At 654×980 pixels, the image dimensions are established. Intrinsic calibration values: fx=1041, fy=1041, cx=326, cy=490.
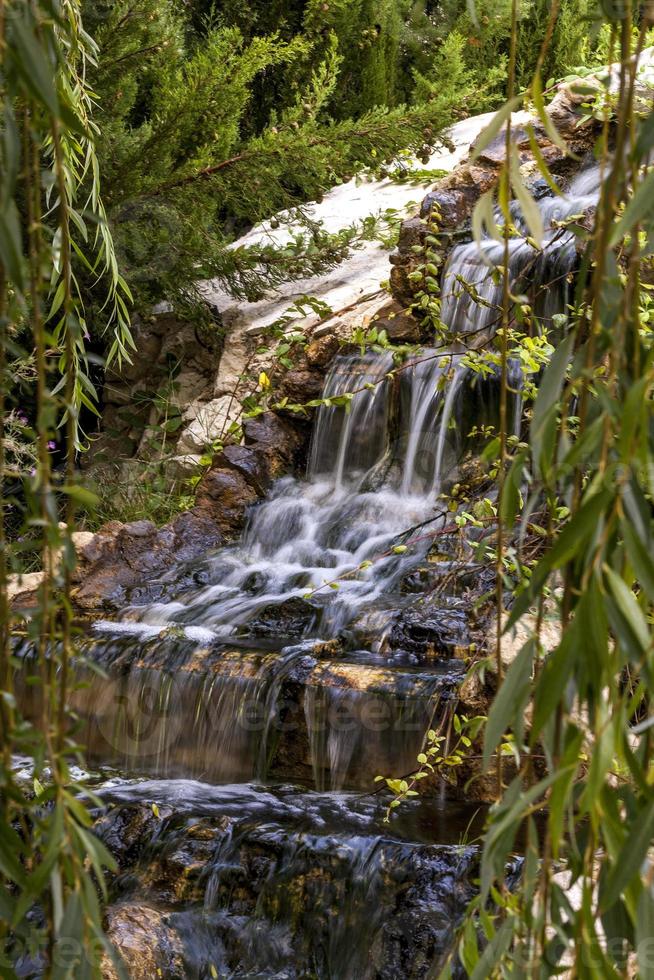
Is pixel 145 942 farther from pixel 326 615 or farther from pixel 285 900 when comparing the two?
pixel 326 615

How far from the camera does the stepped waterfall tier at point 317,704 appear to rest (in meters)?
2.61

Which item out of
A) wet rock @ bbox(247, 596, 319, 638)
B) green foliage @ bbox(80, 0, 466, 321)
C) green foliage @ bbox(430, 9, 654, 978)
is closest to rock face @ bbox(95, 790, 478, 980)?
wet rock @ bbox(247, 596, 319, 638)

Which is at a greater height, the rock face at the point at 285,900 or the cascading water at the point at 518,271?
the cascading water at the point at 518,271

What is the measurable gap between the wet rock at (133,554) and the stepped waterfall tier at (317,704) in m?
0.14

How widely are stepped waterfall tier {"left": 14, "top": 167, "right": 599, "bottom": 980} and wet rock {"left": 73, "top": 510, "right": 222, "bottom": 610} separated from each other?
Answer: 0.45ft

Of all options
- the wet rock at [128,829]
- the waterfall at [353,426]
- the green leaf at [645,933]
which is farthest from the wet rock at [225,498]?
the green leaf at [645,933]

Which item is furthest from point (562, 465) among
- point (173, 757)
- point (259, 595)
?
point (259, 595)

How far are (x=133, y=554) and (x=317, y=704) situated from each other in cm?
203

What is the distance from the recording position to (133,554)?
516 centimetres

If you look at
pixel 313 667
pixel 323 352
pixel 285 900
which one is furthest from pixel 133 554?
pixel 285 900

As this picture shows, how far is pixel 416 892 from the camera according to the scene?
2.56m

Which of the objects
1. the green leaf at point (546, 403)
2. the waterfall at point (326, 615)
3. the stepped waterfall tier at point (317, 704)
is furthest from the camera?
the waterfall at point (326, 615)

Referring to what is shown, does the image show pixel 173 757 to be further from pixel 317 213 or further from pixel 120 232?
pixel 317 213

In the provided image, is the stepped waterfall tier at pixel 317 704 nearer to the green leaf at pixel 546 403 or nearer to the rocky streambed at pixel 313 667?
the rocky streambed at pixel 313 667
